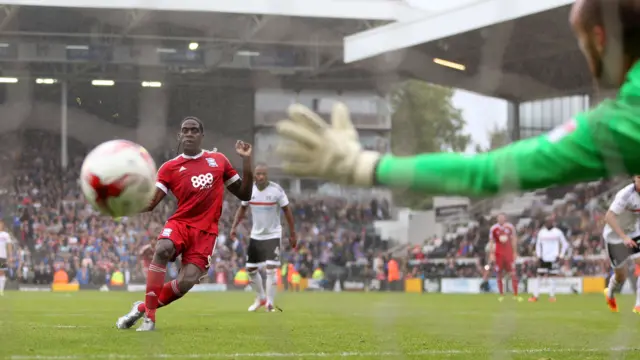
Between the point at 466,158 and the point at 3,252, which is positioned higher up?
the point at 466,158

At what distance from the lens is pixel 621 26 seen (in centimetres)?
264

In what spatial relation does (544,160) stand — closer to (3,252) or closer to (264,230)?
(264,230)

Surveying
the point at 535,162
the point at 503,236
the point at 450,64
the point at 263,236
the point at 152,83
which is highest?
the point at 450,64

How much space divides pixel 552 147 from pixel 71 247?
12648 mm

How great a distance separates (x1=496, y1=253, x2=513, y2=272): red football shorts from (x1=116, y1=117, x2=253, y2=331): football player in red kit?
12.6 meters

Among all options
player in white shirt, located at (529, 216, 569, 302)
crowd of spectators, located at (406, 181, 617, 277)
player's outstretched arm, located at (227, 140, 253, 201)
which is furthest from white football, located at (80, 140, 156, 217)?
player in white shirt, located at (529, 216, 569, 302)

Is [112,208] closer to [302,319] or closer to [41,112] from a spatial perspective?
[41,112]

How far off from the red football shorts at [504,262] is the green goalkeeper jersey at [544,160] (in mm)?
17630

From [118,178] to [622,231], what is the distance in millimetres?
7902

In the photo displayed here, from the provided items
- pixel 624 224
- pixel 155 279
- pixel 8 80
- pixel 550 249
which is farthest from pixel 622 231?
pixel 8 80

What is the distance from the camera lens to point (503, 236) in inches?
775

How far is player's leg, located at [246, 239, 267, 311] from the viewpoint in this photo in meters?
12.6

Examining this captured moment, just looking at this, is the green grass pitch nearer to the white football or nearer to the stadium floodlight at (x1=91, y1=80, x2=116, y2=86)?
the white football

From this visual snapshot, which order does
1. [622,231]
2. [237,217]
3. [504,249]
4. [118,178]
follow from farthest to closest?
[504,249]
[237,217]
[622,231]
[118,178]
